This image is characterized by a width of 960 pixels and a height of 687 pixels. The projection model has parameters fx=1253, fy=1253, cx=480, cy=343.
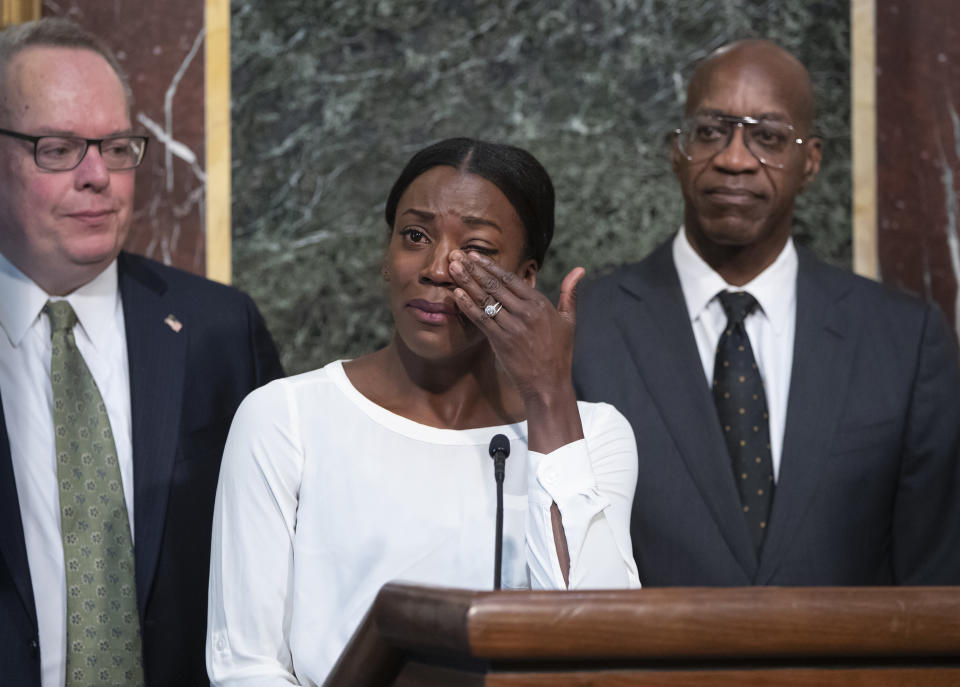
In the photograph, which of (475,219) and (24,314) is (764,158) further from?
(24,314)

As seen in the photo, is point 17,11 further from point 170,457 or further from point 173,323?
point 170,457

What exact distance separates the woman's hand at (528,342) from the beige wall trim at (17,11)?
6.37 ft

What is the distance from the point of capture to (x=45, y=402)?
268 cm

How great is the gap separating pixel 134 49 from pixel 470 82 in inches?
39.1

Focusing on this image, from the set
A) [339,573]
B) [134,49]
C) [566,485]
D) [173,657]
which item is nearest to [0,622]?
[173,657]

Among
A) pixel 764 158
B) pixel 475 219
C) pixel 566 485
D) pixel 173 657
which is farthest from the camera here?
pixel 764 158

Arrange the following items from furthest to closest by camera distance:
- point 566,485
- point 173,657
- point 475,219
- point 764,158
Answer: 1. point 764,158
2. point 173,657
3. point 475,219
4. point 566,485

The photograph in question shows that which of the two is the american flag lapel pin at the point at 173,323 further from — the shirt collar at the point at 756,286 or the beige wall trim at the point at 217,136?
the shirt collar at the point at 756,286

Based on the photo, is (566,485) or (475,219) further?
(475,219)

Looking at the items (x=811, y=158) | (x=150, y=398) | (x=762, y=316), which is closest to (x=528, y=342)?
(x=150, y=398)

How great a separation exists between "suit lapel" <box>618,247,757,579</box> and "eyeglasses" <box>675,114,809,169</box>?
292 mm

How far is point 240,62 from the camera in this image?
371cm

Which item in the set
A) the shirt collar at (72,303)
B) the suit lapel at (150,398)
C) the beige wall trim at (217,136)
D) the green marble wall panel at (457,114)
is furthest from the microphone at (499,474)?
the beige wall trim at (217,136)

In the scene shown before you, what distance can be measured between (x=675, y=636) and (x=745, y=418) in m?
1.71
